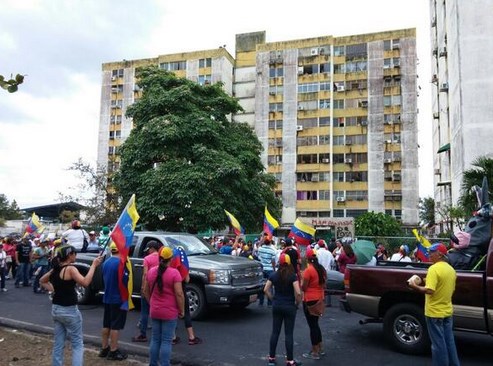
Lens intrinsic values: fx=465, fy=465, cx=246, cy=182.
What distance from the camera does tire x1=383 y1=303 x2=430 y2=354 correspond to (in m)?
7.32

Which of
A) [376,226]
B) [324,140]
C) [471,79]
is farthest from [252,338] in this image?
[324,140]

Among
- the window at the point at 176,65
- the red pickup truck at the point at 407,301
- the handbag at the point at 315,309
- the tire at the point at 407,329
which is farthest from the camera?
the window at the point at 176,65

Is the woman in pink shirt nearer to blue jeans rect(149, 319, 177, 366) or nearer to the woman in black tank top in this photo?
blue jeans rect(149, 319, 177, 366)

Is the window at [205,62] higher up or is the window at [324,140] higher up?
the window at [205,62]

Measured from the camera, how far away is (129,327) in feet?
30.3

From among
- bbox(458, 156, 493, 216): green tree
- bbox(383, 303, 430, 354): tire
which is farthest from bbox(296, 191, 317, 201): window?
bbox(383, 303, 430, 354): tire

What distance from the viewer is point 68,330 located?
575 centimetres

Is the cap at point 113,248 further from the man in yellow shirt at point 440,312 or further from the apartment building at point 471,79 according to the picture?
the apartment building at point 471,79

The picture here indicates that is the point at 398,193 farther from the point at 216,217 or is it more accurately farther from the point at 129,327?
the point at 129,327

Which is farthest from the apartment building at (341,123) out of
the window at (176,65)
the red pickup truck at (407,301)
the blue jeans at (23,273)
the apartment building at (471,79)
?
the red pickup truck at (407,301)

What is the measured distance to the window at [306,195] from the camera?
55.9 m

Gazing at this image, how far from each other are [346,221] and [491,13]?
78.3ft

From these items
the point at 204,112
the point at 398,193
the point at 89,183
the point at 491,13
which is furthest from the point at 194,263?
the point at 398,193

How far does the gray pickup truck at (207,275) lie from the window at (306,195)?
149ft
